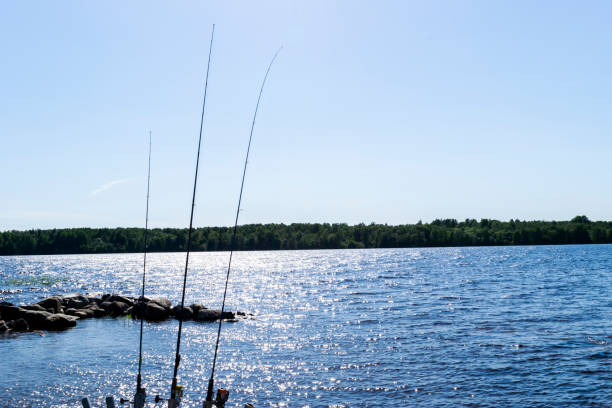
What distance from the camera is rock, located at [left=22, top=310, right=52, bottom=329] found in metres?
28.3

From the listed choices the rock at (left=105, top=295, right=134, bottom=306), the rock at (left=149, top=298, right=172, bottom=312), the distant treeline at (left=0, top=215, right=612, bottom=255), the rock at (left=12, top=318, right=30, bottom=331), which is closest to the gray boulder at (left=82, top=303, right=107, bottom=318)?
the rock at (left=105, top=295, right=134, bottom=306)

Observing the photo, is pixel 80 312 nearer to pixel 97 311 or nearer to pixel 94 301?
pixel 97 311

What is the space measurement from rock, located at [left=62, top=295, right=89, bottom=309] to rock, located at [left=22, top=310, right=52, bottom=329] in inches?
305

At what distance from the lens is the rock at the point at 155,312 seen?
3291 centimetres

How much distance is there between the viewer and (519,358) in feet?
63.6

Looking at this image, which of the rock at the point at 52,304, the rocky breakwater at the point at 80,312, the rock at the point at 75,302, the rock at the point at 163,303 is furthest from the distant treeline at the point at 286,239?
the rock at the point at 52,304

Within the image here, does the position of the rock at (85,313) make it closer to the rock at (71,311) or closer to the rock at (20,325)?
the rock at (71,311)

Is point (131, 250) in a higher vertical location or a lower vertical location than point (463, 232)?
lower

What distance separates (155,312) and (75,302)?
8.45 metres

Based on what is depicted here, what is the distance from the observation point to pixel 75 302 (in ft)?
121

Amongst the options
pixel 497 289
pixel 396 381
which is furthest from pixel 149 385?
pixel 497 289

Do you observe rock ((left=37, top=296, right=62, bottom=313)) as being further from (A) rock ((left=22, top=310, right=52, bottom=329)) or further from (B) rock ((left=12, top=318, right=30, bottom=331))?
(B) rock ((left=12, top=318, right=30, bottom=331))

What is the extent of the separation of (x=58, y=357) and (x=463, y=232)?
598 feet

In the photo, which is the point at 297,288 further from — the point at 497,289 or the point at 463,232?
the point at 463,232
